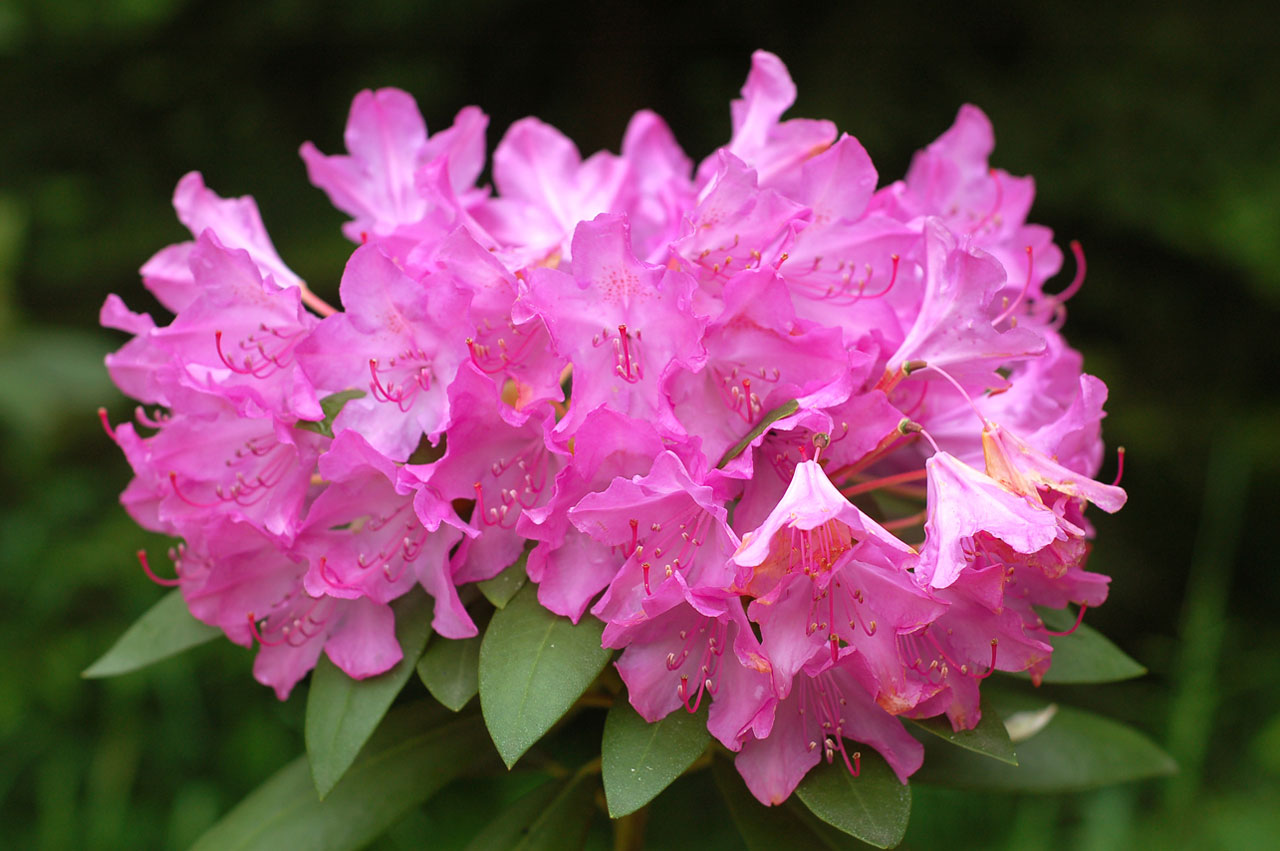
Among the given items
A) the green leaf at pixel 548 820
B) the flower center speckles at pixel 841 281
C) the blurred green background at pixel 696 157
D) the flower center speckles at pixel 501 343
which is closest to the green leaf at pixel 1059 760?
the green leaf at pixel 548 820

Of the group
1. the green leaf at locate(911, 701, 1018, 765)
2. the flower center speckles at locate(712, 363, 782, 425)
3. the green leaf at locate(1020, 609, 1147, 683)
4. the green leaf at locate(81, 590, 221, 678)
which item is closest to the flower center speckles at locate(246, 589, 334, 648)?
the green leaf at locate(81, 590, 221, 678)

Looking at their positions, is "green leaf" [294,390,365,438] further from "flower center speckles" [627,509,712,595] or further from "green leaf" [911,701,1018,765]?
"green leaf" [911,701,1018,765]

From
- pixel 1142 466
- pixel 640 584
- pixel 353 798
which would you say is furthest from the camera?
pixel 1142 466

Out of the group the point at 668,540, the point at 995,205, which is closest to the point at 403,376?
the point at 668,540

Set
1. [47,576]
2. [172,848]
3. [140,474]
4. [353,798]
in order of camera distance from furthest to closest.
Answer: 1. [47,576]
2. [172,848]
3. [353,798]
4. [140,474]

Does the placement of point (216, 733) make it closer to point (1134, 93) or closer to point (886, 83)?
point (886, 83)

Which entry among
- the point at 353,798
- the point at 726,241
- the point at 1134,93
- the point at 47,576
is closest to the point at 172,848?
the point at 47,576

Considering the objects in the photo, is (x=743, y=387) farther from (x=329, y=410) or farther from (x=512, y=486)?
(x=329, y=410)
